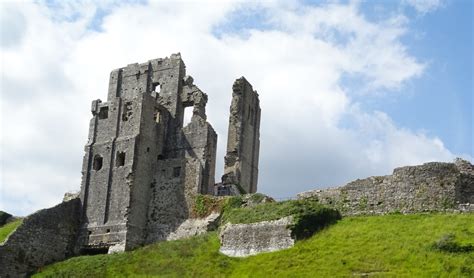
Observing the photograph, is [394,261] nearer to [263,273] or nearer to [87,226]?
[263,273]

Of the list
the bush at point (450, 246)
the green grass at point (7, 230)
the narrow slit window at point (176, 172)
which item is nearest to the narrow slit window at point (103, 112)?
the narrow slit window at point (176, 172)

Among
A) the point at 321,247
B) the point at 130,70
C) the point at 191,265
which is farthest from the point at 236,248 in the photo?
the point at 130,70

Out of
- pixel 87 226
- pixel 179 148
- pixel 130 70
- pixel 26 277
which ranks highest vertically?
pixel 130 70

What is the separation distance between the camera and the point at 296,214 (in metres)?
41.8

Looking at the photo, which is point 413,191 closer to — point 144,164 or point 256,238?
point 256,238

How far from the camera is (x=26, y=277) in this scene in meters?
47.6

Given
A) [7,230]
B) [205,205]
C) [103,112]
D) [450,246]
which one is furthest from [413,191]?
[7,230]

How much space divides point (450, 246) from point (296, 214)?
376 inches

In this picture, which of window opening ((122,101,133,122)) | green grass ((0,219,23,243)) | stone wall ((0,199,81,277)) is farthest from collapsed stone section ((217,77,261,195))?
green grass ((0,219,23,243))

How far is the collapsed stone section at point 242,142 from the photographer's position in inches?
2295

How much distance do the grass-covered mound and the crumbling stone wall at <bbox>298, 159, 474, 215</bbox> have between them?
5.07 feet

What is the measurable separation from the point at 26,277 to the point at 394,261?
23.8 metres

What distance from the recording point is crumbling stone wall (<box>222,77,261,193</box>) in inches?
2301

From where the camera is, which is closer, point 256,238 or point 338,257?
Result: point 338,257
